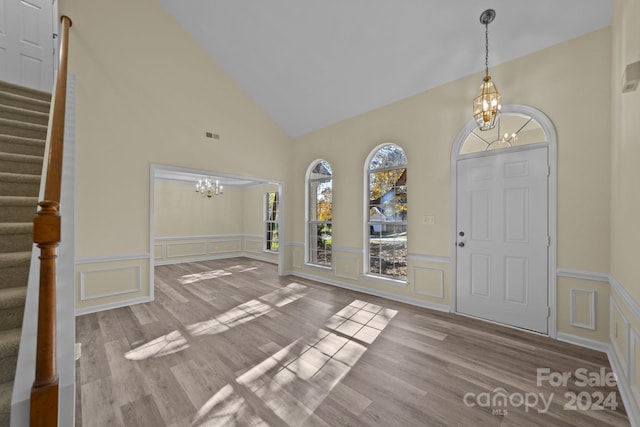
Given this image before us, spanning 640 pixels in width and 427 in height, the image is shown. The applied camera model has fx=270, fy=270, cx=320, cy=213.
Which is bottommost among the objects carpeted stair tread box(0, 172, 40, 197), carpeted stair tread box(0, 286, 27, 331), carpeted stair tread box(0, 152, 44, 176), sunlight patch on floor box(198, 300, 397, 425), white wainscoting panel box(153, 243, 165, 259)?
sunlight patch on floor box(198, 300, 397, 425)

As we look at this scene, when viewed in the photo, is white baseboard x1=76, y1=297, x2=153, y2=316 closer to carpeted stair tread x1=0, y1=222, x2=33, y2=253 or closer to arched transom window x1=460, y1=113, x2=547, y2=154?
carpeted stair tread x1=0, y1=222, x2=33, y2=253

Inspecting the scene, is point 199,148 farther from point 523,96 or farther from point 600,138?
point 600,138

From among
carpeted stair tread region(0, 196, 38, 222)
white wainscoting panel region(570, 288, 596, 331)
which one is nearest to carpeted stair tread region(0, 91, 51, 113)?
carpeted stair tread region(0, 196, 38, 222)

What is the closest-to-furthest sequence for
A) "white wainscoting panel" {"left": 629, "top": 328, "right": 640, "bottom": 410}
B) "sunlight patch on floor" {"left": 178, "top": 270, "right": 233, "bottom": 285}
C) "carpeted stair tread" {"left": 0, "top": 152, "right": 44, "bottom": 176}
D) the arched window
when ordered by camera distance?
1. "white wainscoting panel" {"left": 629, "top": 328, "right": 640, "bottom": 410}
2. "carpeted stair tread" {"left": 0, "top": 152, "right": 44, "bottom": 176}
3. "sunlight patch on floor" {"left": 178, "top": 270, "right": 233, "bottom": 285}
4. the arched window

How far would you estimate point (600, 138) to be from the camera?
268 centimetres

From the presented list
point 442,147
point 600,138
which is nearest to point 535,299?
point 600,138

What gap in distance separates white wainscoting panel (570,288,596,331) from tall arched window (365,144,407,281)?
6.44 feet

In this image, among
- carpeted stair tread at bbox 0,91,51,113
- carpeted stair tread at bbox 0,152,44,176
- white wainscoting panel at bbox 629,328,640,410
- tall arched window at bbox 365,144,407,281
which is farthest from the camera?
tall arched window at bbox 365,144,407,281

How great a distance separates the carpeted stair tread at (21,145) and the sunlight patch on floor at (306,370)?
269 centimetres

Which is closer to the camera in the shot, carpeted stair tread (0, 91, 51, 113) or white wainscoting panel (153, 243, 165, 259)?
carpeted stair tread (0, 91, 51, 113)

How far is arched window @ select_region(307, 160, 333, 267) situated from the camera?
5531 mm

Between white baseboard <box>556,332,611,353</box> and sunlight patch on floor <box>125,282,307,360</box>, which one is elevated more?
white baseboard <box>556,332,611,353</box>

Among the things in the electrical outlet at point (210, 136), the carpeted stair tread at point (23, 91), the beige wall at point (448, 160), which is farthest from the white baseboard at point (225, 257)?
the carpeted stair tread at point (23, 91)

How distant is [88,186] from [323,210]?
3.78m
